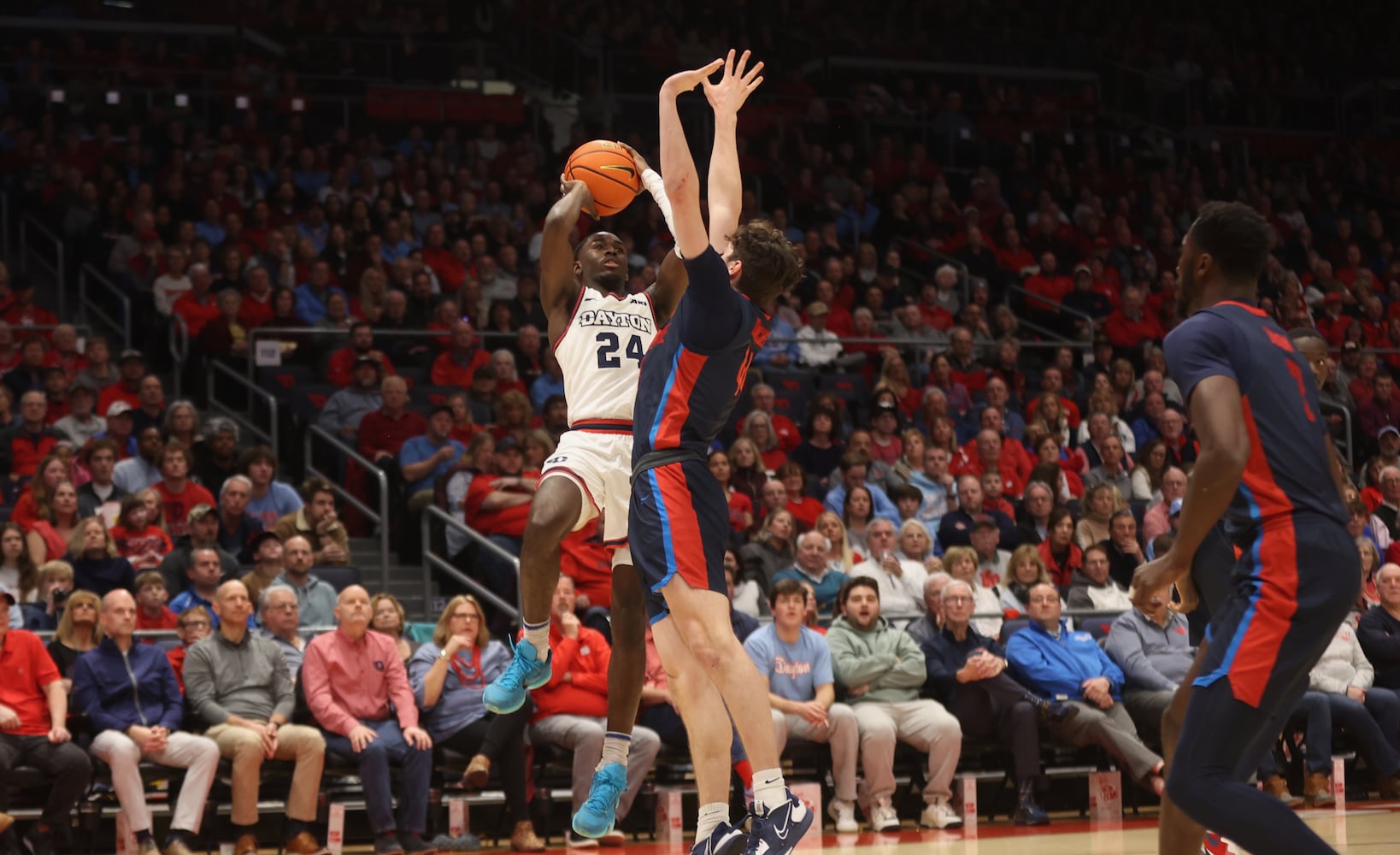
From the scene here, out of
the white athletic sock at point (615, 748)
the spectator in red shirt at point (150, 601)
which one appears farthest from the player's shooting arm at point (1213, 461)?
the spectator in red shirt at point (150, 601)

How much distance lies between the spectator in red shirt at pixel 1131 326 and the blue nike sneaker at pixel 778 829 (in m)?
13.0

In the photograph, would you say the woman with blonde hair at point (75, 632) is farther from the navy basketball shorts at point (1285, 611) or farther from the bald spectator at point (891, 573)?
the navy basketball shorts at point (1285, 611)

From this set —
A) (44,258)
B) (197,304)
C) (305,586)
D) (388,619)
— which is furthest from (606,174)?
(44,258)

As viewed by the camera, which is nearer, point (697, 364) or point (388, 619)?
point (697, 364)

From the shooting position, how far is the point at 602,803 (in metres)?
5.95

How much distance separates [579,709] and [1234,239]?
6.44m

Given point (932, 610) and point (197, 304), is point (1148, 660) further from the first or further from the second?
point (197, 304)

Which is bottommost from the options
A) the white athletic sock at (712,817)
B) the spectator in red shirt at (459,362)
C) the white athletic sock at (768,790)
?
the white athletic sock at (712,817)

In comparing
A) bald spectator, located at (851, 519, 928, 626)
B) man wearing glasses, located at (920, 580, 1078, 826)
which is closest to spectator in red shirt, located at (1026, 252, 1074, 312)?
bald spectator, located at (851, 519, 928, 626)

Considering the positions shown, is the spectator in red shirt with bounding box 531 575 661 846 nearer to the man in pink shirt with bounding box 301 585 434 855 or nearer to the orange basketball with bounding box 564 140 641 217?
the man in pink shirt with bounding box 301 585 434 855

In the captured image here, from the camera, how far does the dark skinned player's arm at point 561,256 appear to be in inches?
248

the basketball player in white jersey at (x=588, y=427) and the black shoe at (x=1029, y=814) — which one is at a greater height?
the basketball player in white jersey at (x=588, y=427)

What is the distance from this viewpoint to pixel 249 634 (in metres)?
9.60

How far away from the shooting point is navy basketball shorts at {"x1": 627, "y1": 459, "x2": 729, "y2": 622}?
17.5 ft
